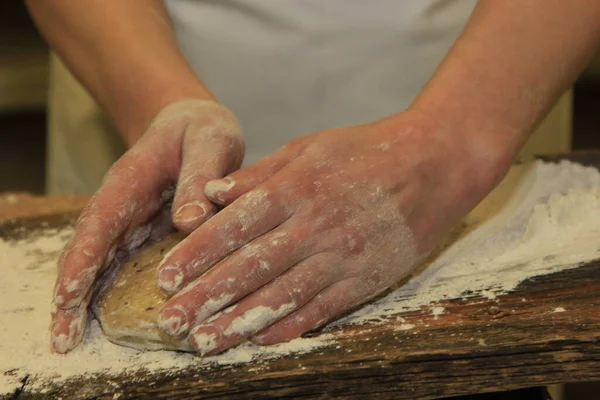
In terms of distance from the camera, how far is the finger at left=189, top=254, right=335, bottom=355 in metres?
0.97

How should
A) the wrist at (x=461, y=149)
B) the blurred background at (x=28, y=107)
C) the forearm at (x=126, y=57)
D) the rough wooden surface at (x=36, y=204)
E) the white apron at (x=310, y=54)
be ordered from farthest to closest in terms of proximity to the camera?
the blurred background at (x=28, y=107) → the rough wooden surface at (x=36, y=204) → the white apron at (x=310, y=54) → the forearm at (x=126, y=57) → the wrist at (x=461, y=149)

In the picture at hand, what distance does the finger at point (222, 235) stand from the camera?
3.24ft

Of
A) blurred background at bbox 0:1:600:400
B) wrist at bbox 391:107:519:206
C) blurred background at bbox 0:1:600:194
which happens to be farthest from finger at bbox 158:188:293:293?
blurred background at bbox 0:1:600:194

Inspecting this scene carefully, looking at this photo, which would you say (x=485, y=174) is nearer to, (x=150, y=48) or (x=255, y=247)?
(x=255, y=247)

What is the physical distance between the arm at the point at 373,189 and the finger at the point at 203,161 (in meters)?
0.03

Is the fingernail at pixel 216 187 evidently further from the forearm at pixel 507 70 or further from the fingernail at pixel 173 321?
the forearm at pixel 507 70

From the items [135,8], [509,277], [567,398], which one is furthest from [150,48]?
[567,398]

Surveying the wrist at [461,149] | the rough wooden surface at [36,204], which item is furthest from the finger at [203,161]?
the rough wooden surface at [36,204]

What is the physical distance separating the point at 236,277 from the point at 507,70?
0.59 metres

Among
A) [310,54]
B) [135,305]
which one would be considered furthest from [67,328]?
[310,54]

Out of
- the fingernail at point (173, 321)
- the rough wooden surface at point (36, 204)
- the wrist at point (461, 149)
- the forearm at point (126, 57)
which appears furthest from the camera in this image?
the rough wooden surface at point (36, 204)

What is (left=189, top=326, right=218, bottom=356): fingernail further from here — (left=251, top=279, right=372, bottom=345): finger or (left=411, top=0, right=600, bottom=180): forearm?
(left=411, top=0, right=600, bottom=180): forearm

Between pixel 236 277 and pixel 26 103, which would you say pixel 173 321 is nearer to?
pixel 236 277

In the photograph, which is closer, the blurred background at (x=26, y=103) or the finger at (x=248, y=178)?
the finger at (x=248, y=178)
